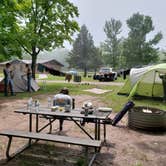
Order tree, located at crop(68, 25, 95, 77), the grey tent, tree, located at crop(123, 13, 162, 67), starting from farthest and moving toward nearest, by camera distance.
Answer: tree, located at crop(68, 25, 95, 77)
tree, located at crop(123, 13, 162, 67)
the grey tent

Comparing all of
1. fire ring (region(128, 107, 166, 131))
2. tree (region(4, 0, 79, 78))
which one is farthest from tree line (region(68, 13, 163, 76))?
fire ring (region(128, 107, 166, 131))

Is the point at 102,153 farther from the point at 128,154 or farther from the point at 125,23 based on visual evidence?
the point at 125,23

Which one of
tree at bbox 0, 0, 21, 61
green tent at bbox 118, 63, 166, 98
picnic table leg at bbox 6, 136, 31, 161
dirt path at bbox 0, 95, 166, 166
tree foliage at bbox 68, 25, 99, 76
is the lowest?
dirt path at bbox 0, 95, 166, 166

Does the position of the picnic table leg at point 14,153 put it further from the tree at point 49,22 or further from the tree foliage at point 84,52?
the tree foliage at point 84,52

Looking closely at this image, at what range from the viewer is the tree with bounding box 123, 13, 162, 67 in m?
42.0

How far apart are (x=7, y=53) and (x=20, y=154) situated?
10340mm

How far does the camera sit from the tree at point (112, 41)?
44625mm

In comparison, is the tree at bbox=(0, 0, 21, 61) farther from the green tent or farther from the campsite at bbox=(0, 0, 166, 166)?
the green tent

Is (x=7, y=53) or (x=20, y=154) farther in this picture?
(x=7, y=53)

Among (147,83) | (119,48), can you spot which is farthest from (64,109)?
(119,48)

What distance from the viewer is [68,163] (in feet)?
12.4

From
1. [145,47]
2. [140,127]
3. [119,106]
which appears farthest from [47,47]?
[145,47]

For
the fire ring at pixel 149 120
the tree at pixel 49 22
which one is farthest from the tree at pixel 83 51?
the fire ring at pixel 149 120

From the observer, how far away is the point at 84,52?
4825cm
